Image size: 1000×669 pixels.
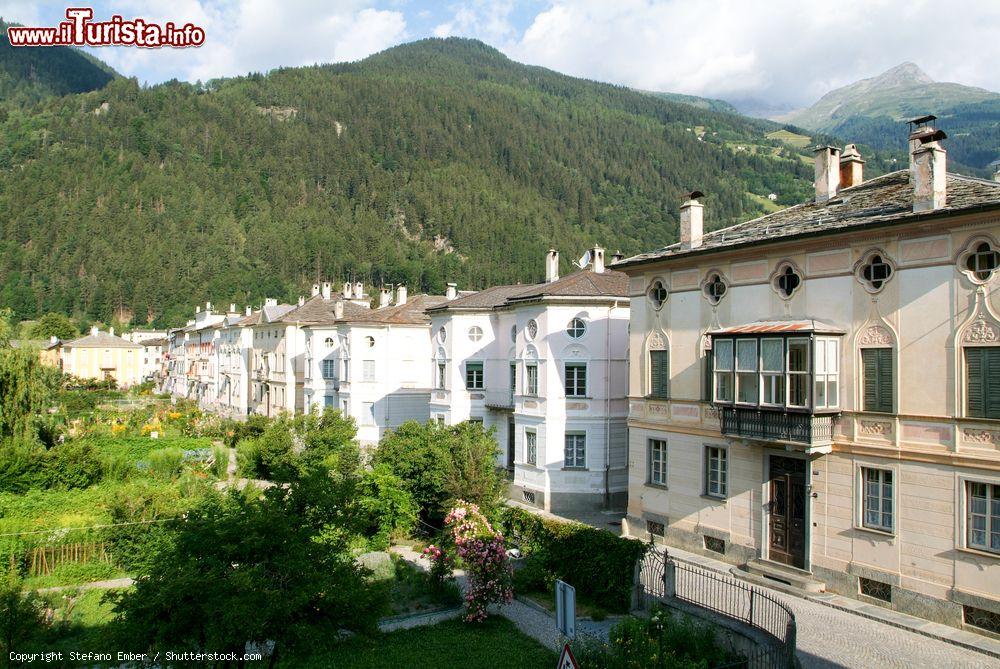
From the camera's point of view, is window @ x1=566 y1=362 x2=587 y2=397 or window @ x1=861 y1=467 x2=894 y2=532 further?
window @ x1=566 y1=362 x2=587 y2=397

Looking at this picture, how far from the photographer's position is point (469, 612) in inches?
712

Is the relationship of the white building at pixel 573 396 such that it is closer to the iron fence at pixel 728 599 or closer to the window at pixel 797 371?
the iron fence at pixel 728 599

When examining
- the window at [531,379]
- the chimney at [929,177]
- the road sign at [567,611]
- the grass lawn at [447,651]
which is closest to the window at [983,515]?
the chimney at [929,177]

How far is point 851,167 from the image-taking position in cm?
2289

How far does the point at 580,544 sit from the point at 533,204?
182946mm

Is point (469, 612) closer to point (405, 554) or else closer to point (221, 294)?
point (405, 554)

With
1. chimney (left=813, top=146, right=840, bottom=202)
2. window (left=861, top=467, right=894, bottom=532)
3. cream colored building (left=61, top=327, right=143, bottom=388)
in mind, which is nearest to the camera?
window (left=861, top=467, right=894, bottom=532)

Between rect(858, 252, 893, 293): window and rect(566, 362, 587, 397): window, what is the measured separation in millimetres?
13350

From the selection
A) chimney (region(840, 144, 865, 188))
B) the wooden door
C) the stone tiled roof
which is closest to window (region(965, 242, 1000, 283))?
the stone tiled roof

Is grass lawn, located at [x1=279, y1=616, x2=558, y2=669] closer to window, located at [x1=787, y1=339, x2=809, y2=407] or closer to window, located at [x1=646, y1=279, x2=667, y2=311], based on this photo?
window, located at [x1=787, y1=339, x2=809, y2=407]

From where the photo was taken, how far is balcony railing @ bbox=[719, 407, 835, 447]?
18375 mm

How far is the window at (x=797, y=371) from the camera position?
61.4ft

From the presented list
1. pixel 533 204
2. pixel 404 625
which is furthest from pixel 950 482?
pixel 533 204

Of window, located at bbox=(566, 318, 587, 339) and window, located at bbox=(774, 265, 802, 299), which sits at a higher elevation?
window, located at bbox=(774, 265, 802, 299)
